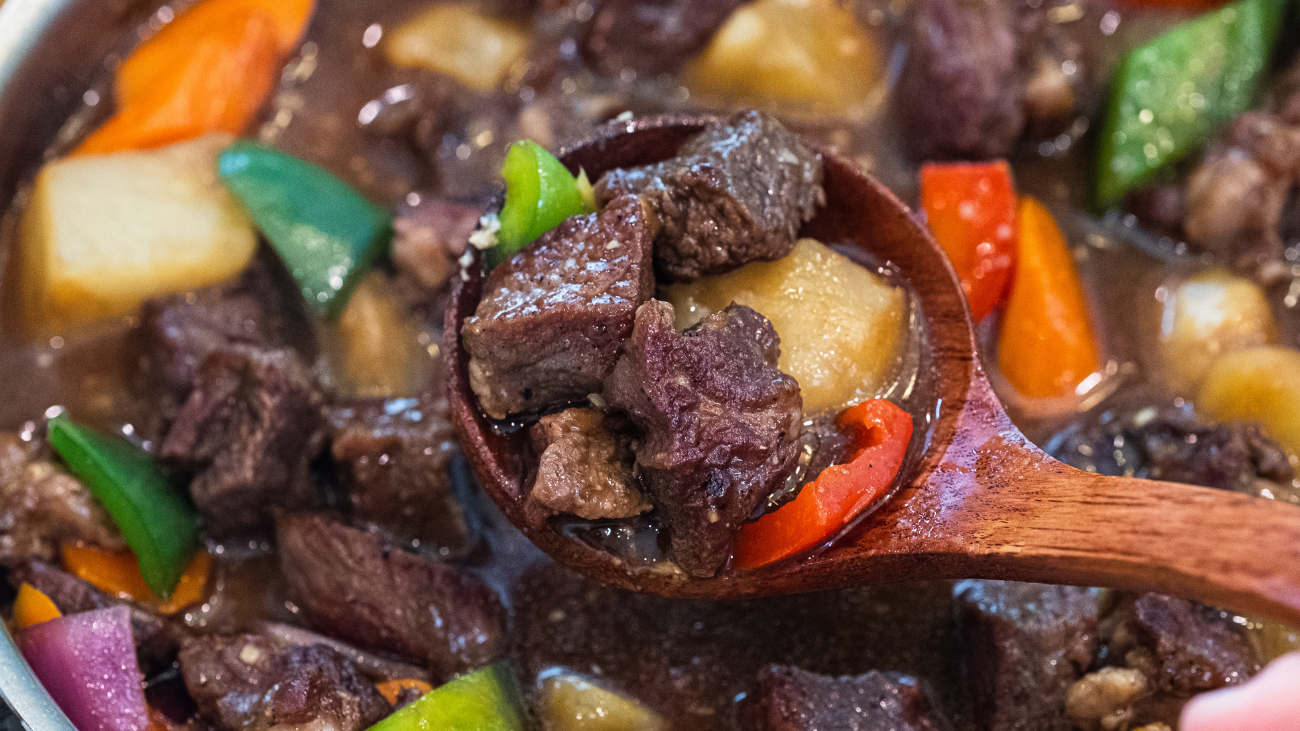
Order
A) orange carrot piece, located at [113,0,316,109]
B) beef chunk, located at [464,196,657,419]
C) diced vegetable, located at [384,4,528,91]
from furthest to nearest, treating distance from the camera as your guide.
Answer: diced vegetable, located at [384,4,528,91] → orange carrot piece, located at [113,0,316,109] → beef chunk, located at [464,196,657,419]

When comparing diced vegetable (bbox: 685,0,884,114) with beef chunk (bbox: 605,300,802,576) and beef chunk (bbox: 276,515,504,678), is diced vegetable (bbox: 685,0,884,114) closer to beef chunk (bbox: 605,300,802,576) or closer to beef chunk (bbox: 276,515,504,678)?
beef chunk (bbox: 605,300,802,576)

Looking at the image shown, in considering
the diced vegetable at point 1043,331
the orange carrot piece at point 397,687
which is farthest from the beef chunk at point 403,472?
the diced vegetable at point 1043,331

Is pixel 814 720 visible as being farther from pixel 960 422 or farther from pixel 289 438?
pixel 289 438

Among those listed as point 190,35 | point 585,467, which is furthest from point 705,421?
point 190,35

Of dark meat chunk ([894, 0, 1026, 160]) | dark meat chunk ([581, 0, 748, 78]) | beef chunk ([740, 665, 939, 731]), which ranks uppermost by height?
dark meat chunk ([581, 0, 748, 78])

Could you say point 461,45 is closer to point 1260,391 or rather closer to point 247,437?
point 247,437

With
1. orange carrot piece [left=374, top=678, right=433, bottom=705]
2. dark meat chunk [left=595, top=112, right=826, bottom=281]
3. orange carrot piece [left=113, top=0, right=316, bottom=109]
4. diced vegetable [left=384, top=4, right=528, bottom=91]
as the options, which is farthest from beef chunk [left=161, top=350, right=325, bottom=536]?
diced vegetable [left=384, top=4, right=528, bottom=91]
